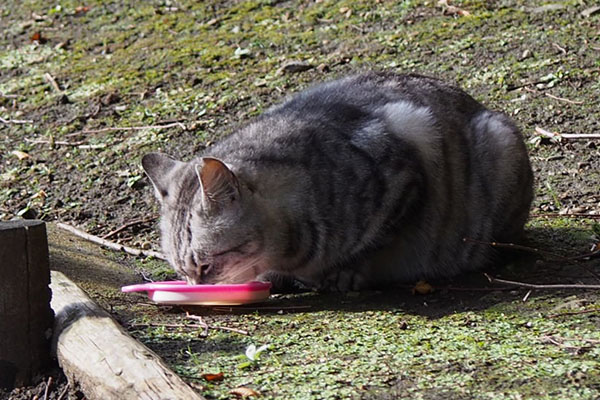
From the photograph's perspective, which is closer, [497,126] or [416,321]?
[416,321]

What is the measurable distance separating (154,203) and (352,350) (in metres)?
2.79

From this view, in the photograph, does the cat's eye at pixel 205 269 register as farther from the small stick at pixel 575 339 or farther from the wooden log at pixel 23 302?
the small stick at pixel 575 339

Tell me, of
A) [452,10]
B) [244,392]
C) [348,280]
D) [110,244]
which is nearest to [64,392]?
[244,392]

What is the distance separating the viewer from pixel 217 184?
3707mm

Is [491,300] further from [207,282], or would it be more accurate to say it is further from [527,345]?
[207,282]

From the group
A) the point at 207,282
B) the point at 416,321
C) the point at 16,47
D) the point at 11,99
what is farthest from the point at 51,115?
the point at 416,321

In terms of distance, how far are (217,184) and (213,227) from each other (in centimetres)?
20

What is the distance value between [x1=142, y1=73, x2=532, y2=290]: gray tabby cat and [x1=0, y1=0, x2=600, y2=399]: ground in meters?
0.18

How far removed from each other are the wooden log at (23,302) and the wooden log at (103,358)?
0.08 m

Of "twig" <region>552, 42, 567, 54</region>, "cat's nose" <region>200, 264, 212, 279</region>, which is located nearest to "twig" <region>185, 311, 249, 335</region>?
"cat's nose" <region>200, 264, 212, 279</region>

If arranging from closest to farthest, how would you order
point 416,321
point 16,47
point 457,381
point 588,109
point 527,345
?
point 457,381, point 527,345, point 416,321, point 588,109, point 16,47

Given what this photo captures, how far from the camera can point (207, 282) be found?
3871 mm

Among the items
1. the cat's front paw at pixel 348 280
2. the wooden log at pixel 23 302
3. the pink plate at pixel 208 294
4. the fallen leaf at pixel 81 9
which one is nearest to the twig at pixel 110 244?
the pink plate at pixel 208 294

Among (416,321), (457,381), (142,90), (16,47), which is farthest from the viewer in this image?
(16,47)
